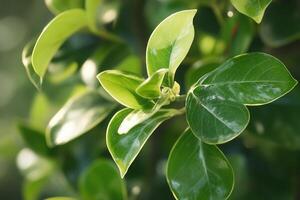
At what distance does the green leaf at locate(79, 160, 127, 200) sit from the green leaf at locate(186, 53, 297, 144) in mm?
208

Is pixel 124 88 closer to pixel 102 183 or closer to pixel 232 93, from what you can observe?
pixel 232 93

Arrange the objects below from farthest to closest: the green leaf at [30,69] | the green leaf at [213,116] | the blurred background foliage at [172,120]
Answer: the blurred background foliage at [172,120] → the green leaf at [30,69] → the green leaf at [213,116]

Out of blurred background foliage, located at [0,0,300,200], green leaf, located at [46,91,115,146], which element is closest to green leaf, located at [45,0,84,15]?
blurred background foliage, located at [0,0,300,200]

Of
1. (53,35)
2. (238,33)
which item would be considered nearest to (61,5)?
(53,35)

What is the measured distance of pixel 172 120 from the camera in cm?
96

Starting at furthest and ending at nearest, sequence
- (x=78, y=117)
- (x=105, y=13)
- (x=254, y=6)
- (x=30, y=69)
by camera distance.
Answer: (x=105, y=13) < (x=78, y=117) < (x=30, y=69) < (x=254, y=6)

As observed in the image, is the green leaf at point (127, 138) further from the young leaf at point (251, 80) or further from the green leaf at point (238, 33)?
the green leaf at point (238, 33)

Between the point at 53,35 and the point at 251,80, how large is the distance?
24 centimetres

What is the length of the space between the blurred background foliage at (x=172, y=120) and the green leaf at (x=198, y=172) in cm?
13

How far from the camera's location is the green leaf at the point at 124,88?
1.93ft

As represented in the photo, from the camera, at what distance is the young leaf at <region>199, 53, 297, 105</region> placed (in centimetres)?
56

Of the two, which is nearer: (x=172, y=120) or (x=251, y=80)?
(x=251, y=80)

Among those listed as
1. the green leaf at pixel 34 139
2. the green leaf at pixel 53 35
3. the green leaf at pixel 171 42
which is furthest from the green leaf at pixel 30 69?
the green leaf at pixel 34 139

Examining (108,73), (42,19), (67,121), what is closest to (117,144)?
(108,73)
